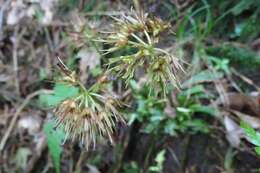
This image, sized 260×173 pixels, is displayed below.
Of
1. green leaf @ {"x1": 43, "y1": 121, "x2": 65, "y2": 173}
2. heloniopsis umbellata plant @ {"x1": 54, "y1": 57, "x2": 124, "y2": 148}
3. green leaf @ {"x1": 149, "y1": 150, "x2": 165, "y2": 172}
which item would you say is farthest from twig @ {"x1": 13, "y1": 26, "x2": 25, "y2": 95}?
heloniopsis umbellata plant @ {"x1": 54, "y1": 57, "x2": 124, "y2": 148}

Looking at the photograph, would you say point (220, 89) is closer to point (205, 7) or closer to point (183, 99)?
point (183, 99)

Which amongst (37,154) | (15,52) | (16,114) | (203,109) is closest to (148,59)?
(203,109)

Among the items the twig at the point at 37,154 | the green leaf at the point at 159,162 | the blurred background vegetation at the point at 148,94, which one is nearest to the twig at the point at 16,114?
the blurred background vegetation at the point at 148,94

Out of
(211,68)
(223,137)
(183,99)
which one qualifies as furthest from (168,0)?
(223,137)

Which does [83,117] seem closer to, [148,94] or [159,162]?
[148,94]

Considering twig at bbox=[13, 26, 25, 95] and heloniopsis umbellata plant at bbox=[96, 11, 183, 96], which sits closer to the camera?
heloniopsis umbellata plant at bbox=[96, 11, 183, 96]

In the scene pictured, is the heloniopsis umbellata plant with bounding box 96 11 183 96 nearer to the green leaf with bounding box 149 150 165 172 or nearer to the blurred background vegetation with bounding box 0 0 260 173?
the blurred background vegetation with bounding box 0 0 260 173

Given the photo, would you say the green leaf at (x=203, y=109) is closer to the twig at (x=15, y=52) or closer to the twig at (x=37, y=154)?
the twig at (x=37, y=154)

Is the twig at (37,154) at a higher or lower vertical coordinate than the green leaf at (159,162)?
higher
